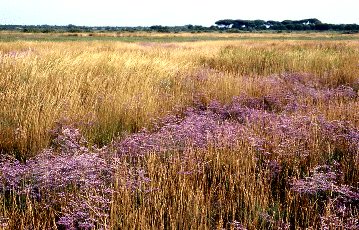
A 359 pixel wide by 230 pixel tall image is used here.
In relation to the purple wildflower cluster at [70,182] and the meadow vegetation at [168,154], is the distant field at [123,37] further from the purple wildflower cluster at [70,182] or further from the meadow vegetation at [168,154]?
the purple wildflower cluster at [70,182]

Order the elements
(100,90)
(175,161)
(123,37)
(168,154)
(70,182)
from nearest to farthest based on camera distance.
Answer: (70,182) < (175,161) < (168,154) < (100,90) < (123,37)

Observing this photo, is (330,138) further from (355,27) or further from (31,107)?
(355,27)

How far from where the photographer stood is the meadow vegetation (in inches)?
114

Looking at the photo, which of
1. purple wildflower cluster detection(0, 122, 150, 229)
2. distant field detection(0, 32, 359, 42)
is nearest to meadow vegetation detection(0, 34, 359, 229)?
purple wildflower cluster detection(0, 122, 150, 229)

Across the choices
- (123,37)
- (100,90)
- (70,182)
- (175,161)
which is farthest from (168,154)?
(123,37)

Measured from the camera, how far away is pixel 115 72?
923cm

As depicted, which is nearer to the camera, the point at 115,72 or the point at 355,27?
the point at 115,72

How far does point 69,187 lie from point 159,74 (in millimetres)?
6523

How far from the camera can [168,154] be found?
4031mm

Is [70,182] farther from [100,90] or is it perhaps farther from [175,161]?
[100,90]

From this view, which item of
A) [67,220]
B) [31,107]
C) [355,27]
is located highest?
[355,27]

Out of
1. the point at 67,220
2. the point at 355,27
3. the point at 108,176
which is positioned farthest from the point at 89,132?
the point at 355,27

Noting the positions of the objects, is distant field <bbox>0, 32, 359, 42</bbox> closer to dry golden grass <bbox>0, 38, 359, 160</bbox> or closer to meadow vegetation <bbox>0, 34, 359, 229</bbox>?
dry golden grass <bbox>0, 38, 359, 160</bbox>

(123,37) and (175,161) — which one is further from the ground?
(123,37)
